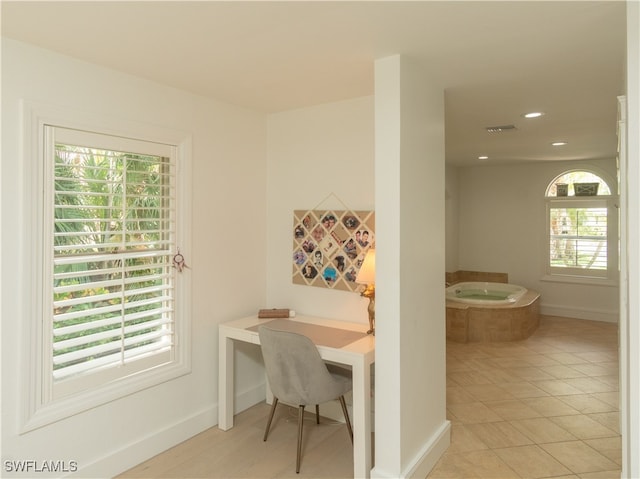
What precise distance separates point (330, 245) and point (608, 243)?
527 cm

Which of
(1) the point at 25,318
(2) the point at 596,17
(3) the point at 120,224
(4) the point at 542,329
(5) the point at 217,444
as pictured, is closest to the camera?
(2) the point at 596,17

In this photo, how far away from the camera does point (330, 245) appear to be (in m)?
3.27

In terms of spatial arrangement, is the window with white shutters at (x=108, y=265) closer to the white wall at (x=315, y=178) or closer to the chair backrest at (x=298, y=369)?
the chair backrest at (x=298, y=369)

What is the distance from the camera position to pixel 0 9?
176 centimetres

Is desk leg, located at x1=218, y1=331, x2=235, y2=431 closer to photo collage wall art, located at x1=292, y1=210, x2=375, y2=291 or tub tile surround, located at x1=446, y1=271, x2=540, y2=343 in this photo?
photo collage wall art, located at x1=292, y1=210, x2=375, y2=291

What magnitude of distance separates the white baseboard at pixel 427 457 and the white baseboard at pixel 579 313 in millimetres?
4808

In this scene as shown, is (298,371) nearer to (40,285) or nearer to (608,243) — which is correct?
(40,285)

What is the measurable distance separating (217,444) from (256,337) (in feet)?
2.51

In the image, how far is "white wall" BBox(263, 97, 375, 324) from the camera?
10.2ft

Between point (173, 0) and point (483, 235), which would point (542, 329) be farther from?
point (173, 0)

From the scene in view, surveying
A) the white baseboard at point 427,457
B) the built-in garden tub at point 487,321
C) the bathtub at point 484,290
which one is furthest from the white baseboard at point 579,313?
the white baseboard at point 427,457

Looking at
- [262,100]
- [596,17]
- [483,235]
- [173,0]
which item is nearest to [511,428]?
[596,17]

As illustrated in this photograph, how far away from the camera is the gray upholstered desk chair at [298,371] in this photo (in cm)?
251

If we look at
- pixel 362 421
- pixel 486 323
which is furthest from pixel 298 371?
pixel 486 323
